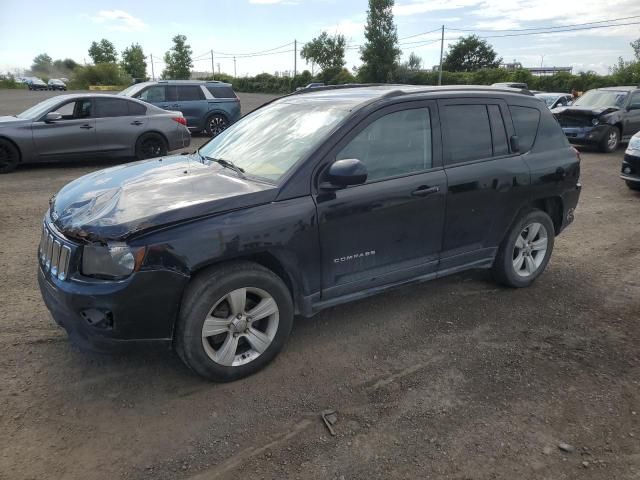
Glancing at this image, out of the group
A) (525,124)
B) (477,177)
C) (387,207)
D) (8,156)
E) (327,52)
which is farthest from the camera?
(327,52)

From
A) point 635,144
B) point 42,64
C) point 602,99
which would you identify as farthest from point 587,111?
point 42,64

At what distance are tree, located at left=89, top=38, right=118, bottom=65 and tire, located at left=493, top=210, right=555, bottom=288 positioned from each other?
114 metres

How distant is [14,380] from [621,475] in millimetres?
3559

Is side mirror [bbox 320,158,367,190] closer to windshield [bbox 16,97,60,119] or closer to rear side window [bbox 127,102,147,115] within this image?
windshield [bbox 16,97,60,119]

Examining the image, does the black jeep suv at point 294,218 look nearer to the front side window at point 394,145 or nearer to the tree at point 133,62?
the front side window at point 394,145

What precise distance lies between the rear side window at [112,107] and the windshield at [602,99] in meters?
12.5

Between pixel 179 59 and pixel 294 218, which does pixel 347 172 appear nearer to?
pixel 294 218

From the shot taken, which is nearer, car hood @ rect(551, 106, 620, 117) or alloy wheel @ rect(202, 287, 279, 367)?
alloy wheel @ rect(202, 287, 279, 367)

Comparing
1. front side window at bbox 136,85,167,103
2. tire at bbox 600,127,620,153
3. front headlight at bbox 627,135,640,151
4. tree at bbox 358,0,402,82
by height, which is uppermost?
tree at bbox 358,0,402,82

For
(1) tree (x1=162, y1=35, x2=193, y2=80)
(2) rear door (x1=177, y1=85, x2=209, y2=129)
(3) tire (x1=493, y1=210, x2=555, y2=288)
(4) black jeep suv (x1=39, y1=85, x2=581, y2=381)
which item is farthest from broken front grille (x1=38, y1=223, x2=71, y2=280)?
(1) tree (x1=162, y1=35, x2=193, y2=80)

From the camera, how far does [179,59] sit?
89188 millimetres

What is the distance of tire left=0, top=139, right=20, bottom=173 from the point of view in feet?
31.1

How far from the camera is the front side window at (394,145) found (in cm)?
359

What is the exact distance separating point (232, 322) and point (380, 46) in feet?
205
